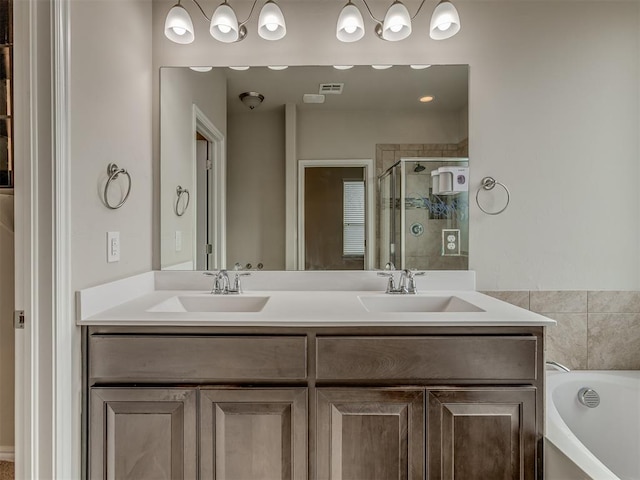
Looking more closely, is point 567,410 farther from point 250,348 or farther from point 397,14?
point 397,14

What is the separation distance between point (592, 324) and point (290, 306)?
149 centimetres

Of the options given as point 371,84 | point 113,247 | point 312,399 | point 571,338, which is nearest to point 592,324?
point 571,338

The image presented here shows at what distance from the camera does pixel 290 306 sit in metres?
1.49

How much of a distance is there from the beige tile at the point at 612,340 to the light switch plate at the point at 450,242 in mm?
727

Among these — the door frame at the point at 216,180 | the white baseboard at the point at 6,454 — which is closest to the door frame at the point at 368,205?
the door frame at the point at 216,180

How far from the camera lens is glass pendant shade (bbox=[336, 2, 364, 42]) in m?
1.75

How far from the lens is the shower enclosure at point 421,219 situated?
6.19ft

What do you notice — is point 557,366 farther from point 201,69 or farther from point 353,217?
point 201,69

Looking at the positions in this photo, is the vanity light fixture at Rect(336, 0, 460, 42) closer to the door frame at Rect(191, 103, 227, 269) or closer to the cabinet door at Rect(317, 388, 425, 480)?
→ the door frame at Rect(191, 103, 227, 269)

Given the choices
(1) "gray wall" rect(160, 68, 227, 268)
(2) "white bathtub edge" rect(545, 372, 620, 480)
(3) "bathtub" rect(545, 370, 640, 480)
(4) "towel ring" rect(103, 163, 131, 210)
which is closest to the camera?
(2) "white bathtub edge" rect(545, 372, 620, 480)

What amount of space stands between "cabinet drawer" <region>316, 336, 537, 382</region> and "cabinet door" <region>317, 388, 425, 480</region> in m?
0.07

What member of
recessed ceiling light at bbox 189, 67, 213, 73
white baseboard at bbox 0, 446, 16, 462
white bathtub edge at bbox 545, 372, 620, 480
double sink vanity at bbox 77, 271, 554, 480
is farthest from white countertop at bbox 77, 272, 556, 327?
recessed ceiling light at bbox 189, 67, 213, 73

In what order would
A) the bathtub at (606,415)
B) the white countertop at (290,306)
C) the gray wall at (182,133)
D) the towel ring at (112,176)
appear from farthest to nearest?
the gray wall at (182,133) < the bathtub at (606,415) < the towel ring at (112,176) < the white countertop at (290,306)

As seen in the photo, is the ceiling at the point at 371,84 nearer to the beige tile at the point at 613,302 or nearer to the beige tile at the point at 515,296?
the beige tile at the point at 515,296
